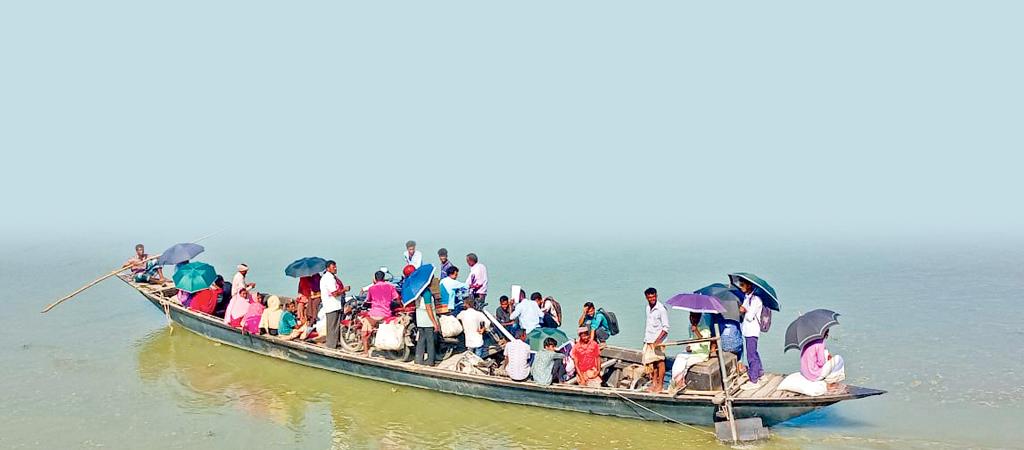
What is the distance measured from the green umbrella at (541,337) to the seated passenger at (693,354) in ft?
7.15

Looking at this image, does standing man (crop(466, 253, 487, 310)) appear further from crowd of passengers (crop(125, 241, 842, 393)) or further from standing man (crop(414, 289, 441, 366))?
standing man (crop(414, 289, 441, 366))

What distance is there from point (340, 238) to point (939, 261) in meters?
36.4

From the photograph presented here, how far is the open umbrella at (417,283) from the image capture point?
11.6 meters

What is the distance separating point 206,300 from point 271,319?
8.40 ft

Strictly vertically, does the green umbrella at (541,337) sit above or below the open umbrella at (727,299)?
below

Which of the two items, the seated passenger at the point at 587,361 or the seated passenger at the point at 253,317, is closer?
the seated passenger at the point at 587,361

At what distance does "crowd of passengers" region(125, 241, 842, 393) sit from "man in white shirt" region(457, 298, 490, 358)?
0.02m

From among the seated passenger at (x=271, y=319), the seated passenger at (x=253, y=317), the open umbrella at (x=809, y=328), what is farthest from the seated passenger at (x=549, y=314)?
the seated passenger at (x=253, y=317)

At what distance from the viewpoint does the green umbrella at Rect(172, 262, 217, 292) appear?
1549 centimetres

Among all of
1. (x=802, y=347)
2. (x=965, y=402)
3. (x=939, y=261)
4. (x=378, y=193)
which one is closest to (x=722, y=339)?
(x=802, y=347)

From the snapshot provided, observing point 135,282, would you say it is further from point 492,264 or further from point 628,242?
point 628,242

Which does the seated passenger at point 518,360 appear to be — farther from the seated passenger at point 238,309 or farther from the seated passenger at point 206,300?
the seated passenger at point 206,300

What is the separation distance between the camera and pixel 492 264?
30828 mm

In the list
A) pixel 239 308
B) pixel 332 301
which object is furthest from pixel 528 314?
pixel 239 308
